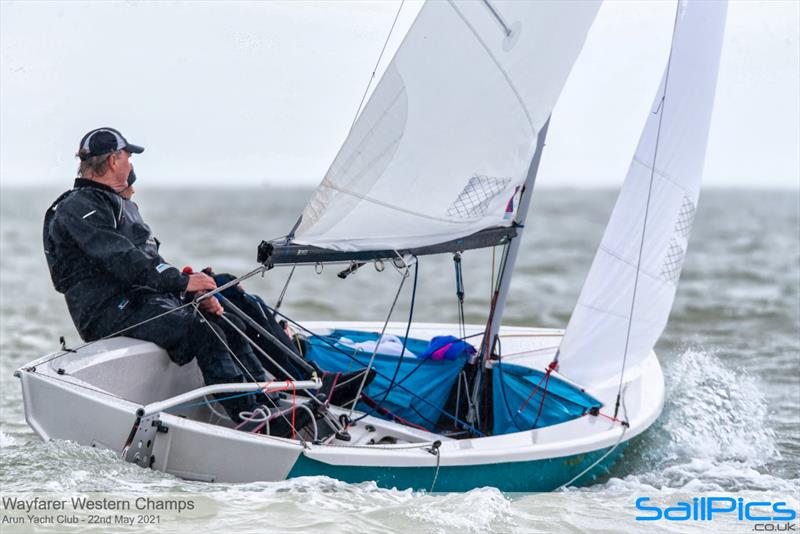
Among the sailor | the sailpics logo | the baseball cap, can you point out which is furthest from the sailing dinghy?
the baseball cap

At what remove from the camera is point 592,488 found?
406cm

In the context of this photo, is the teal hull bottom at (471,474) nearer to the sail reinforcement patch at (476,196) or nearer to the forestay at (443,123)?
the forestay at (443,123)

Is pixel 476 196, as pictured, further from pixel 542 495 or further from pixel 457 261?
pixel 542 495

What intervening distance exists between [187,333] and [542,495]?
147 cm

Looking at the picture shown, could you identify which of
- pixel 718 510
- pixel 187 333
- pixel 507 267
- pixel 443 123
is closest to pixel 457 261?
pixel 507 267

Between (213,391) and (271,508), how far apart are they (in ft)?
1.50

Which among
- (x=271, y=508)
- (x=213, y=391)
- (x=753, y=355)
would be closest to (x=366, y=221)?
(x=213, y=391)

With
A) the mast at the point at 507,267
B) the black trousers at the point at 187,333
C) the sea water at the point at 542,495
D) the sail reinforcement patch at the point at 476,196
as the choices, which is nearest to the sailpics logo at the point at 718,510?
the sea water at the point at 542,495

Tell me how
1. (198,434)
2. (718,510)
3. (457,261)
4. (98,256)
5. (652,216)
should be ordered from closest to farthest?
(198,434)
(98,256)
(718,510)
(457,261)
(652,216)

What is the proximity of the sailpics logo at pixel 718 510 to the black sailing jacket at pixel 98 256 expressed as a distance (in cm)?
192

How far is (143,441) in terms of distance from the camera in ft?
11.5

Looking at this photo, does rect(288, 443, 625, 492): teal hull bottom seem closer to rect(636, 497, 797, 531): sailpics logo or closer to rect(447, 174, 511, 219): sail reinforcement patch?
rect(636, 497, 797, 531): sailpics logo

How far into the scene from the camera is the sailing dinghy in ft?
11.8

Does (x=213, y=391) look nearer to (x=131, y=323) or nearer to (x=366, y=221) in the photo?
(x=131, y=323)
